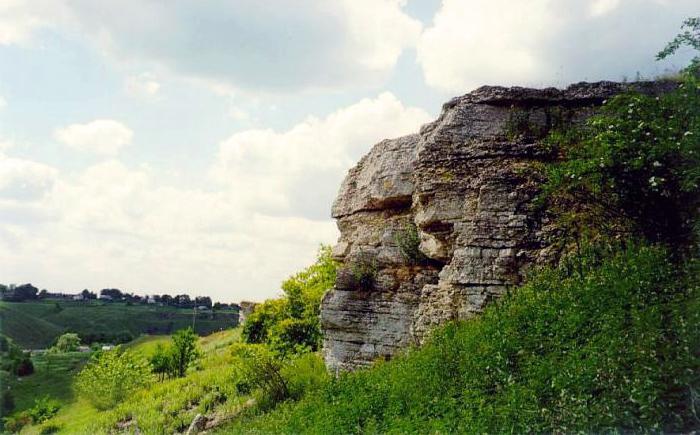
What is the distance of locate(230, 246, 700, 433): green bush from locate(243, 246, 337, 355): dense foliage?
8659 mm

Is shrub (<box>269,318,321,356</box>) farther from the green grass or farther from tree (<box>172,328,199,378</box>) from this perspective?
the green grass

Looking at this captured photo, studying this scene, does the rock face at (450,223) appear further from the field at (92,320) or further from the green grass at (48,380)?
the field at (92,320)

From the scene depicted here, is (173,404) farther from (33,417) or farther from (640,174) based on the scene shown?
(33,417)

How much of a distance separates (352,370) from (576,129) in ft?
33.3

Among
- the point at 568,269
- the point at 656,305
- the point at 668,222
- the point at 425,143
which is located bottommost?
the point at 656,305

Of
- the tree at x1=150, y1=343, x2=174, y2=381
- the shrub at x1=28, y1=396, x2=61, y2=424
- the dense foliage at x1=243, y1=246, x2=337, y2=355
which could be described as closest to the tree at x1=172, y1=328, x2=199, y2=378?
the tree at x1=150, y1=343, x2=174, y2=381

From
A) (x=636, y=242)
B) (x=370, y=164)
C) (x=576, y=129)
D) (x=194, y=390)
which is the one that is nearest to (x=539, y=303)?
(x=636, y=242)

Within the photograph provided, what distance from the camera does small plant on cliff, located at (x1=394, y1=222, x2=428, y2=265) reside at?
19.2m

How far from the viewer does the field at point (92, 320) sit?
300 feet

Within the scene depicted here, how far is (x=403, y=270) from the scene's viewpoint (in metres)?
19.3

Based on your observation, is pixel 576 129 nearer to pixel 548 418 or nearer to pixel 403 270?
pixel 403 270

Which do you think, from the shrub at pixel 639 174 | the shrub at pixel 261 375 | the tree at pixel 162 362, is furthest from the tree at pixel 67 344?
the shrub at pixel 639 174

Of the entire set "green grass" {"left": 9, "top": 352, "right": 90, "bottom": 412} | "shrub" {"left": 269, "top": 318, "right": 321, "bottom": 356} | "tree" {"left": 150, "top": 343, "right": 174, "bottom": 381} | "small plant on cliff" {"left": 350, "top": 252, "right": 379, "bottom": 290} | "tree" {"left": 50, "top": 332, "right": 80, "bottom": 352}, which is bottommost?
"green grass" {"left": 9, "top": 352, "right": 90, "bottom": 412}

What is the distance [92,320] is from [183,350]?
90.4 m
